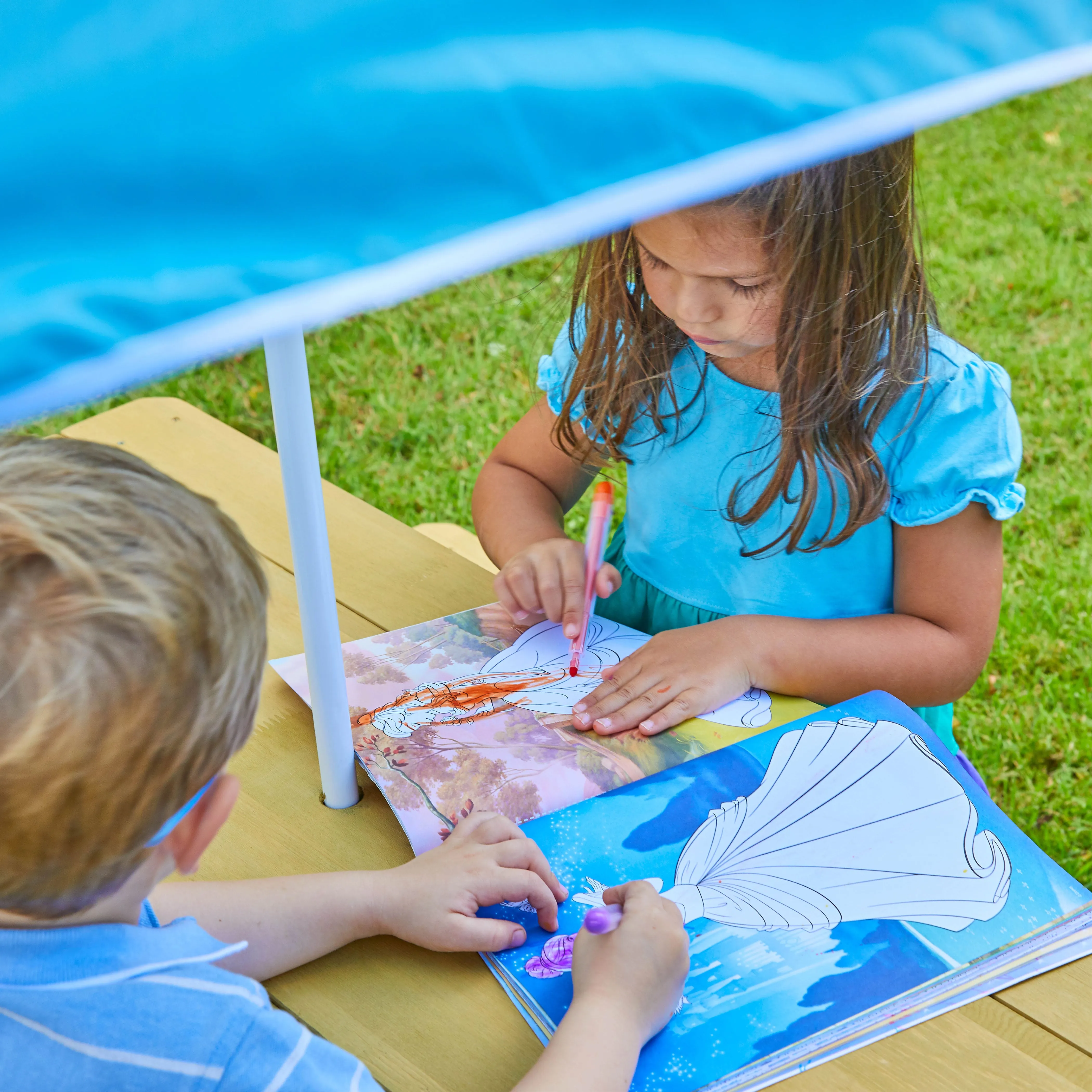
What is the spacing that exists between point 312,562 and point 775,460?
521 millimetres

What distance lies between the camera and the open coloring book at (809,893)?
2.12 ft

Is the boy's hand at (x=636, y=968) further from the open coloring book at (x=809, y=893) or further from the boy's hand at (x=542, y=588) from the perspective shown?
the boy's hand at (x=542, y=588)

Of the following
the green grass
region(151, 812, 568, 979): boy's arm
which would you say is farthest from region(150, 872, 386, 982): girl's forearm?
the green grass

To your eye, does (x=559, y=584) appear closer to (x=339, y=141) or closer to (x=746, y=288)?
(x=746, y=288)

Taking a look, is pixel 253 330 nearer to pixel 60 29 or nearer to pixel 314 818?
pixel 60 29

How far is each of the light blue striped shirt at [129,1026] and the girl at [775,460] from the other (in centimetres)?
39

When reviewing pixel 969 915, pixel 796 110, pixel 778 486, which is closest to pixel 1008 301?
pixel 778 486

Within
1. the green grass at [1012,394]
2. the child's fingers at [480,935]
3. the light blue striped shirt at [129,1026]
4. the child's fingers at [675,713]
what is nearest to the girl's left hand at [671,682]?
the child's fingers at [675,713]

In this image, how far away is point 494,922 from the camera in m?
0.69

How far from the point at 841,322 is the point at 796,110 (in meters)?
0.63

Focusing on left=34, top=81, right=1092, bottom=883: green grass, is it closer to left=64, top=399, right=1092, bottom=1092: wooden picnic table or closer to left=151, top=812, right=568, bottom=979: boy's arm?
left=64, top=399, right=1092, bottom=1092: wooden picnic table

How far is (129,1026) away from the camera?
0.51 meters

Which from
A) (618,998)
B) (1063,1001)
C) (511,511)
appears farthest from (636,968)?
(511,511)

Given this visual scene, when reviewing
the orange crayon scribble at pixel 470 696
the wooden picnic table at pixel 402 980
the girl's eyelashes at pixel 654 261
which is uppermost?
the girl's eyelashes at pixel 654 261
